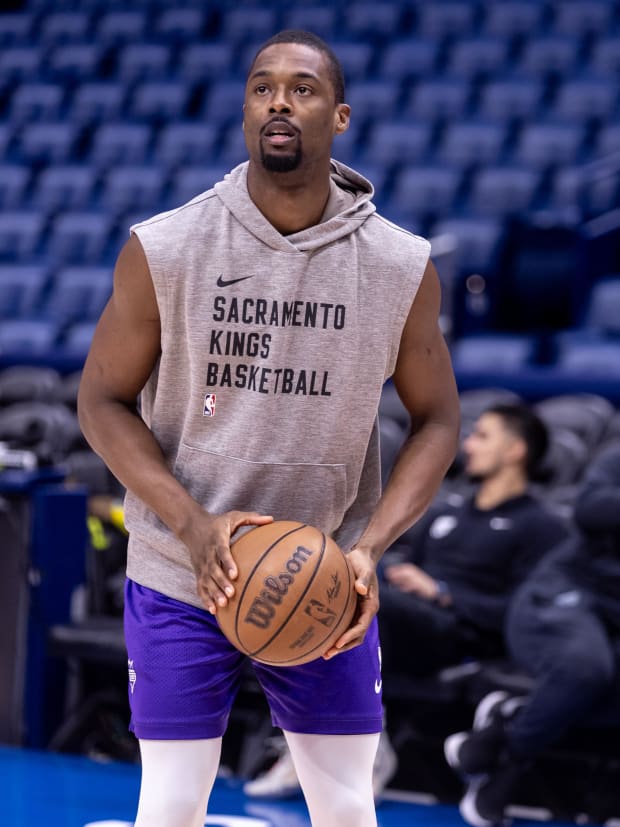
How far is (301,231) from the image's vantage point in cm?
222

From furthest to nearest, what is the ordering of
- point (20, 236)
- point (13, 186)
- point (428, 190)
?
point (13, 186) → point (20, 236) → point (428, 190)

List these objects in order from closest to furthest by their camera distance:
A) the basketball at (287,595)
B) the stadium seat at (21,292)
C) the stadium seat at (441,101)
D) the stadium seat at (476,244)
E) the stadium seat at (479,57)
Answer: the basketball at (287,595) → the stadium seat at (476,244) → the stadium seat at (21,292) → the stadium seat at (441,101) → the stadium seat at (479,57)

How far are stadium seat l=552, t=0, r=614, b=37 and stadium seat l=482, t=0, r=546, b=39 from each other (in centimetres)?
18

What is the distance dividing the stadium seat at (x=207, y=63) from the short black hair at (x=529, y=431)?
23.7ft

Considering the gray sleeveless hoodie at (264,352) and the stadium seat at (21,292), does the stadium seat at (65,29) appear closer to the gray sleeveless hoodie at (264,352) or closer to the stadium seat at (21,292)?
the stadium seat at (21,292)

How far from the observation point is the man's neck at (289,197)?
2197mm

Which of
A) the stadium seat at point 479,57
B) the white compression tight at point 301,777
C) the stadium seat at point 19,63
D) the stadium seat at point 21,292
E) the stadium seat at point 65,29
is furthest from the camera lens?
the stadium seat at point 65,29

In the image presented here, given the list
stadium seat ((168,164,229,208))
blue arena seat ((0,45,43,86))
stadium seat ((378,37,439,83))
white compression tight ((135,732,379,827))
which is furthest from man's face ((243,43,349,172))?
blue arena seat ((0,45,43,86))

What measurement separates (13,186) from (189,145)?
1431 mm

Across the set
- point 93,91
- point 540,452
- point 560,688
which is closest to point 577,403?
point 540,452

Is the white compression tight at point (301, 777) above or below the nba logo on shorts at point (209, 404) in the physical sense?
below

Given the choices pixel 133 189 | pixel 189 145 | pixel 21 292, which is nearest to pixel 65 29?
pixel 189 145

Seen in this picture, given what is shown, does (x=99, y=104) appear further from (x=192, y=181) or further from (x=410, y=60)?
(x=410, y=60)

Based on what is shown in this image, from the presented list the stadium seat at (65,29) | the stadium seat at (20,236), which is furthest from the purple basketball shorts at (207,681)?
the stadium seat at (65,29)
